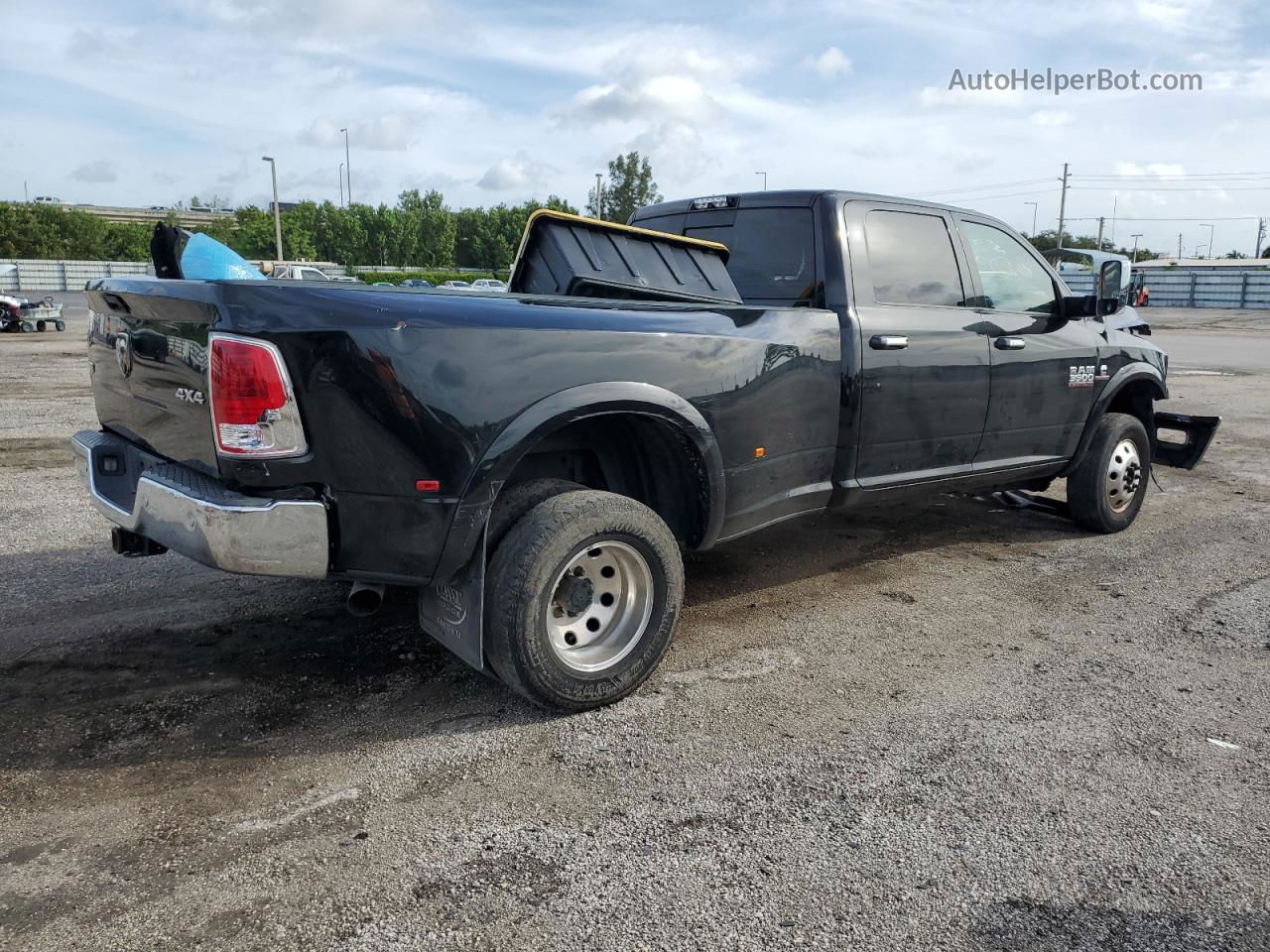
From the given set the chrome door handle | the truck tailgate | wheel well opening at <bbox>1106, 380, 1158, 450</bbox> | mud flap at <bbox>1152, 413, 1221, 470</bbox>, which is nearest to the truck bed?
the truck tailgate

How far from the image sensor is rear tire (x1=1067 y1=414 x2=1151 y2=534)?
5883 mm

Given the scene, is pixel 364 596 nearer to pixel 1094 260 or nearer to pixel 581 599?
pixel 581 599

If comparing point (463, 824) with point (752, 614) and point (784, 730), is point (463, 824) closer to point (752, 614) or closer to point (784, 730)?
point (784, 730)

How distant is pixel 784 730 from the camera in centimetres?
340

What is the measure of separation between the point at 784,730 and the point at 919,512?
3.64 metres

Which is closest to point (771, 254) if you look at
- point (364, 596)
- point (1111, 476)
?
point (364, 596)

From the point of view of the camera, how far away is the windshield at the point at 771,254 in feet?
15.3

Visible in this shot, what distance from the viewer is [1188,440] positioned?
685cm

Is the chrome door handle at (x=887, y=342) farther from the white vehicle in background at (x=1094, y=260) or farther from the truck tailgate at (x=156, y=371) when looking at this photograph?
the truck tailgate at (x=156, y=371)

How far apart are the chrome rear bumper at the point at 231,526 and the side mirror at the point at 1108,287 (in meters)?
4.70

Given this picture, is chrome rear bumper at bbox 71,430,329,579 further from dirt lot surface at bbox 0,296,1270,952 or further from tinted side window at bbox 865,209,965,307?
tinted side window at bbox 865,209,965,307

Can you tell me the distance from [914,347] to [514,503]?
2.24 metres

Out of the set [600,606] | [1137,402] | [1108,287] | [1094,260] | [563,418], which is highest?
[1094,260]

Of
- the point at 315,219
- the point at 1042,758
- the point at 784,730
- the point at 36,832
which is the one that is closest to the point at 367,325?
the point at 36,832
